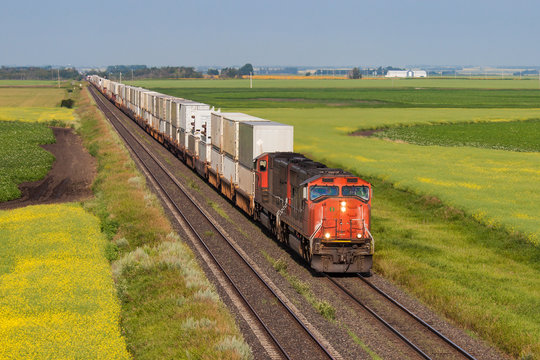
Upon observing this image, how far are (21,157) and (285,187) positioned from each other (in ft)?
125

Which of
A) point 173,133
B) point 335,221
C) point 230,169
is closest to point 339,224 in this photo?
point 335,221

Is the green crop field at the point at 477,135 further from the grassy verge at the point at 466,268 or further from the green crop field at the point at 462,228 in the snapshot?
the grassy verge at the point at 466,268

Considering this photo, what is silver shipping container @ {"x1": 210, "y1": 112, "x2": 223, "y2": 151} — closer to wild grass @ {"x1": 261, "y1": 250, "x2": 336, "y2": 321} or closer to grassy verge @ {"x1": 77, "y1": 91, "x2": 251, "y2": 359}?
grassy verge @ {"x1": 77, "y1": 91, "x2": 251, "y2": 359}

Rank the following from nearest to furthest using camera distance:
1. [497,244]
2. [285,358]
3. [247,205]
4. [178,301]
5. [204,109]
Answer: [285,358] → [178,301] → [497,244] → [247,205] → [204,109]

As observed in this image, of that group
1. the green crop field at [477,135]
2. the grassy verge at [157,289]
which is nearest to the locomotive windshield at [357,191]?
the grassy verge at [157,289]

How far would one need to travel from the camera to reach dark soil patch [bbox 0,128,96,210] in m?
40.5

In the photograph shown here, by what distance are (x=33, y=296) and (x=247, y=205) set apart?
14.2 m

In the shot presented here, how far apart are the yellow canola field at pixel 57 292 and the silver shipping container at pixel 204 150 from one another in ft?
38.5

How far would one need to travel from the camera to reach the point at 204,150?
4259 centimetres

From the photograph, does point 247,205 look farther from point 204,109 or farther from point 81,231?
point 204,109

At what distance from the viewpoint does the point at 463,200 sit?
3481 centimetres

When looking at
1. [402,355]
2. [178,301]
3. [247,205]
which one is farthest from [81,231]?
[402,355]

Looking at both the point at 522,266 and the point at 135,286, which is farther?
the point at 522,266

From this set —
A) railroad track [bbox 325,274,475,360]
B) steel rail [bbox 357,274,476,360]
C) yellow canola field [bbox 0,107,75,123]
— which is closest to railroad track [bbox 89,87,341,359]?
railroad track [bbox 325,274,475,360]
